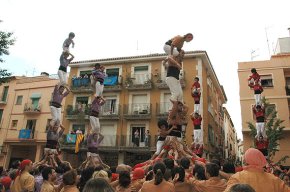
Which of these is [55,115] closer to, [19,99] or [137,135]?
[137,135]

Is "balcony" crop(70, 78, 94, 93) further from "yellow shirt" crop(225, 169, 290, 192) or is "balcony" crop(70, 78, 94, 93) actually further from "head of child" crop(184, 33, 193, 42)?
"yellow shirt" crop(225, 169, 290, 192)

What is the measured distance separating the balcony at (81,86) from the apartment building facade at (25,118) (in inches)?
93.0

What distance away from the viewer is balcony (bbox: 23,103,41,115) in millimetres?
32094

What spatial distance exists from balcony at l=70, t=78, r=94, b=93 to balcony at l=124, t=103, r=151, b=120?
5119 millimetres

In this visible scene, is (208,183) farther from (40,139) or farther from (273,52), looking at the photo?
(273,52)

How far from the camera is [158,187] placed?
3.89m

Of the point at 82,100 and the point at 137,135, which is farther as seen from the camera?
the point at 82,100

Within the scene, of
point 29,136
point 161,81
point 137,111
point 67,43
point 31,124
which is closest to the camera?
point 67,43

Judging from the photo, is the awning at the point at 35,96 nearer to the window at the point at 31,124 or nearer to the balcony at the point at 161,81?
the window at the point at 31,124

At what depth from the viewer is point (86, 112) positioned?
1137 inches

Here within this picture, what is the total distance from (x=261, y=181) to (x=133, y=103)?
81.9 feet

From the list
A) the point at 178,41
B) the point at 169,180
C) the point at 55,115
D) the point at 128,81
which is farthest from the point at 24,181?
the point at 128,81

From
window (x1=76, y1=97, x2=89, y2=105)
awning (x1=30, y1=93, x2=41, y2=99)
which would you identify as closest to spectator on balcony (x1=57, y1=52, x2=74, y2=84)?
window (x1=76, y1=97, x2=89, y2=105)

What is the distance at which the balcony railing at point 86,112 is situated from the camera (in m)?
27.7
